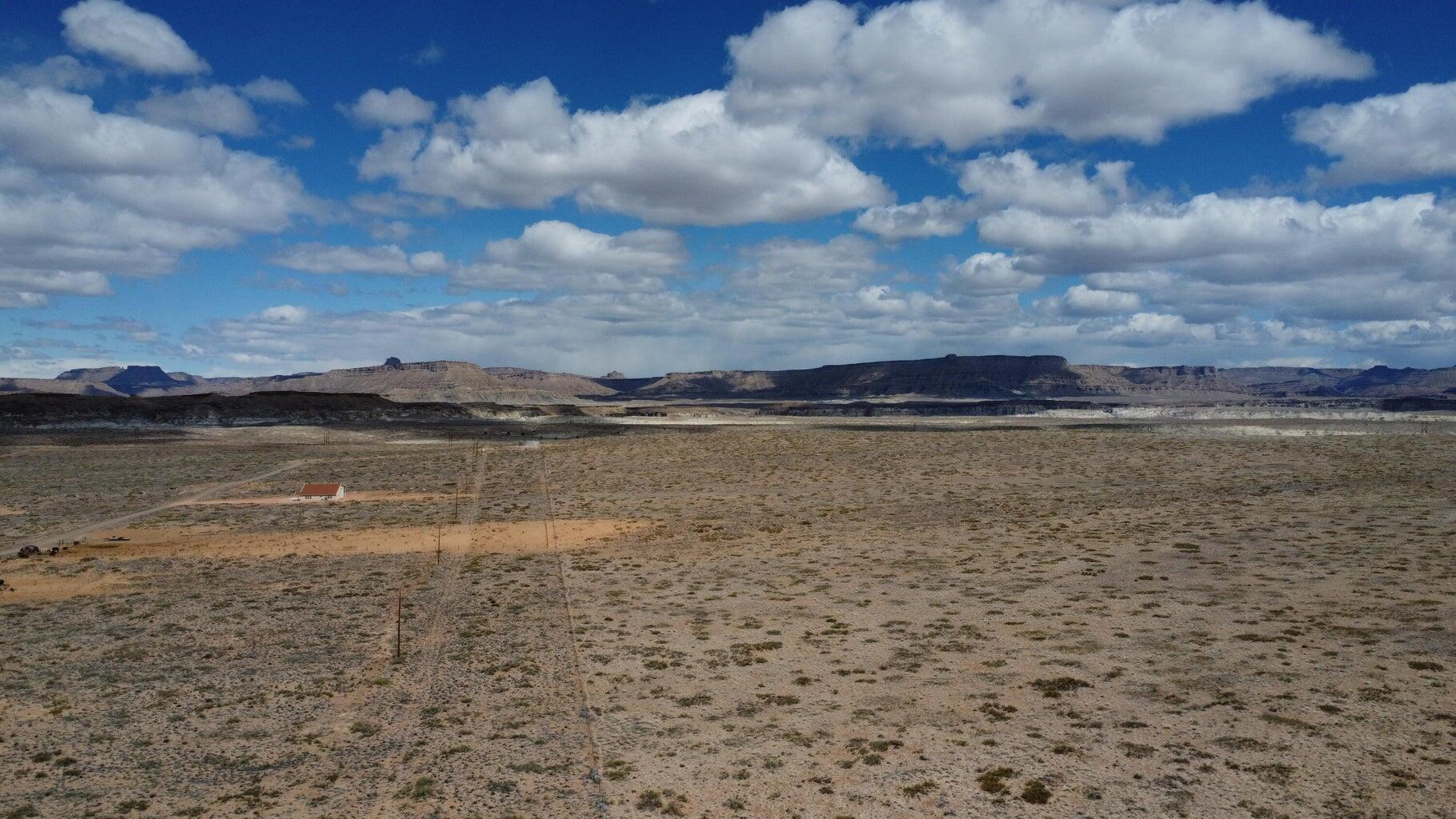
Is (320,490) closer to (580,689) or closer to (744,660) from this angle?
(580,689)

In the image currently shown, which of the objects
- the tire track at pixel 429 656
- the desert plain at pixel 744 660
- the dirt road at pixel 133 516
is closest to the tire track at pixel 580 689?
the desert plain at pixel 744 660

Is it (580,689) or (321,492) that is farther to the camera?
(321,492)

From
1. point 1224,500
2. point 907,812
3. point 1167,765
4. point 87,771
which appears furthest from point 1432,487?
point 87,771

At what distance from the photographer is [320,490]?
3562 cm

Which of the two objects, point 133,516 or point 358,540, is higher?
point 133,516

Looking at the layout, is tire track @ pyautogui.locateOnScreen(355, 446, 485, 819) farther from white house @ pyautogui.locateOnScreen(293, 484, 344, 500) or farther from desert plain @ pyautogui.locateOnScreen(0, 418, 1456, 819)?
white house @ pyautogui.locateOnScreen(293, 484, 344, 500)

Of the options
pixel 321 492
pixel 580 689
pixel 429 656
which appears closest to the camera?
pixel 580 689

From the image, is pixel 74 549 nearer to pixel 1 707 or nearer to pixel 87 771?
pixel 1 707

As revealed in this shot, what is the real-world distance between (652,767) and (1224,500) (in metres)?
27.5

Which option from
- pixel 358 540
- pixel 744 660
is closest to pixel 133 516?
pixel 358 540

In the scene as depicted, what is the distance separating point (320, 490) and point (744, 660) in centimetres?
2746

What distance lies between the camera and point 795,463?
46.5 m

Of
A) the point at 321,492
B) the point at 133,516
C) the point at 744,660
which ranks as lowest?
the point at 744,660

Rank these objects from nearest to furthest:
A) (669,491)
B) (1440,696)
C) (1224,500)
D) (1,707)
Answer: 1. (1440,696)
2. (1,707)
3. (1224,500)
4. (669,491)
